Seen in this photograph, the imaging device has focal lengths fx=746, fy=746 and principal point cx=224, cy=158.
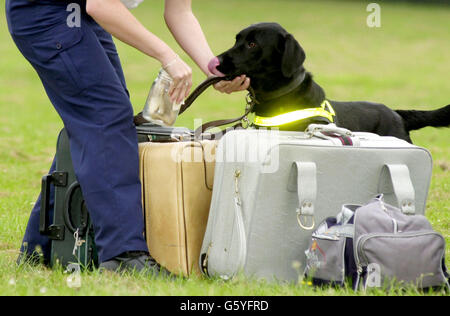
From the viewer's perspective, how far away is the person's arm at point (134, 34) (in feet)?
10.2

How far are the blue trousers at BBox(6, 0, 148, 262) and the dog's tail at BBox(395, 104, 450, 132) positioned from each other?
90.7 inches

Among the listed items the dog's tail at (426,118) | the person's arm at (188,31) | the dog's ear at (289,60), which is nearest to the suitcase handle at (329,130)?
the person's arm at (188,31)

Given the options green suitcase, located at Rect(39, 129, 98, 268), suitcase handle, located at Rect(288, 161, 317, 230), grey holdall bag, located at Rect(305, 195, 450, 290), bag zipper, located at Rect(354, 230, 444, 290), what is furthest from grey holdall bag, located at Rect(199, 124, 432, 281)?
green suitcase, located at Rect(39, 129, 98, 268)

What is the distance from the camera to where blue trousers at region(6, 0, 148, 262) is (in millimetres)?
3260

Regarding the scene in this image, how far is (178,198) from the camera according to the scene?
10.7 ft

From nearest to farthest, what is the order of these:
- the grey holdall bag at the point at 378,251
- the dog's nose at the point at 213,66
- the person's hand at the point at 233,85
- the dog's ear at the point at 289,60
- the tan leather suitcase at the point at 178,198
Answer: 1. the grey holdall bag at the point at 378,251
2. the tan leather suitcase at the point at 178,198
3. the dog's nose at the point at 213,66
4. the person's hand at the point at 233,85
5. the dog's ear at the point at 289,60

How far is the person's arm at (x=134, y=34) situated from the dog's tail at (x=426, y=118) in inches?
87.3

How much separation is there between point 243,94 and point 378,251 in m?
13.0

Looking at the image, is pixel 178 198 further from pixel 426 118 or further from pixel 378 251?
pixel 426 118

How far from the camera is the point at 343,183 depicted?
10.4ft

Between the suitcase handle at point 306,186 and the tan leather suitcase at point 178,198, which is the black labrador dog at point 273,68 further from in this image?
the suitcase handle at point 306,186

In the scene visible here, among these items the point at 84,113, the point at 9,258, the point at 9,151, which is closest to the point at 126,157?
the point at 84,113
